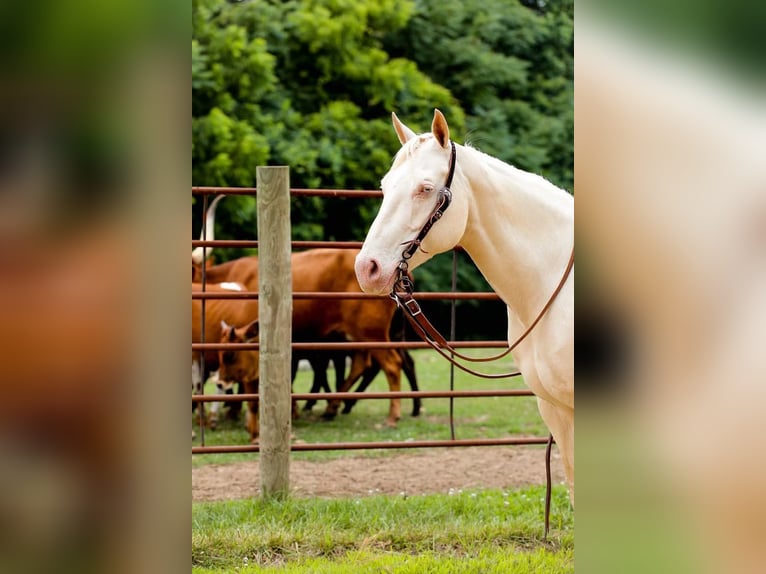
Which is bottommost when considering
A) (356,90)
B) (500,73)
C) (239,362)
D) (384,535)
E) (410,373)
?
(384,535)

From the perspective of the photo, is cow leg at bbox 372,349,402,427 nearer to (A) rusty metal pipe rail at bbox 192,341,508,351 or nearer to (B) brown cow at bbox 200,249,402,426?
(B) brown cow at bbox 200,249,402,426

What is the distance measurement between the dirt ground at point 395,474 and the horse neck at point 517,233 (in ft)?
7.31

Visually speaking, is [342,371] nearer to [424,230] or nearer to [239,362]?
[239,362]

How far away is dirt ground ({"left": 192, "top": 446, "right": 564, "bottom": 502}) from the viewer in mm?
4820

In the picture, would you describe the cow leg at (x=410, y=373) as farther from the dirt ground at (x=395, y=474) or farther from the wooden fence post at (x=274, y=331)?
the wooden fence post at (x=274, y=331)

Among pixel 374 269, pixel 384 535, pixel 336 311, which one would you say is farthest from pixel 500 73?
pixel 374 269

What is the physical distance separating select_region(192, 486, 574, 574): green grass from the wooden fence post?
0.20m

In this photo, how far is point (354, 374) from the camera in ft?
24.7

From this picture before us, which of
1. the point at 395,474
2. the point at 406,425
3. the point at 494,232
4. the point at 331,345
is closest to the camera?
the point at 494,232

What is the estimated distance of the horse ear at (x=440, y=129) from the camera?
9.11ft

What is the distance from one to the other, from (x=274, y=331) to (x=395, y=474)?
63.3 inches

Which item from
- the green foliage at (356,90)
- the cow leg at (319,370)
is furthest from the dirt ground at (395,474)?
the green foliage at (356,90)
